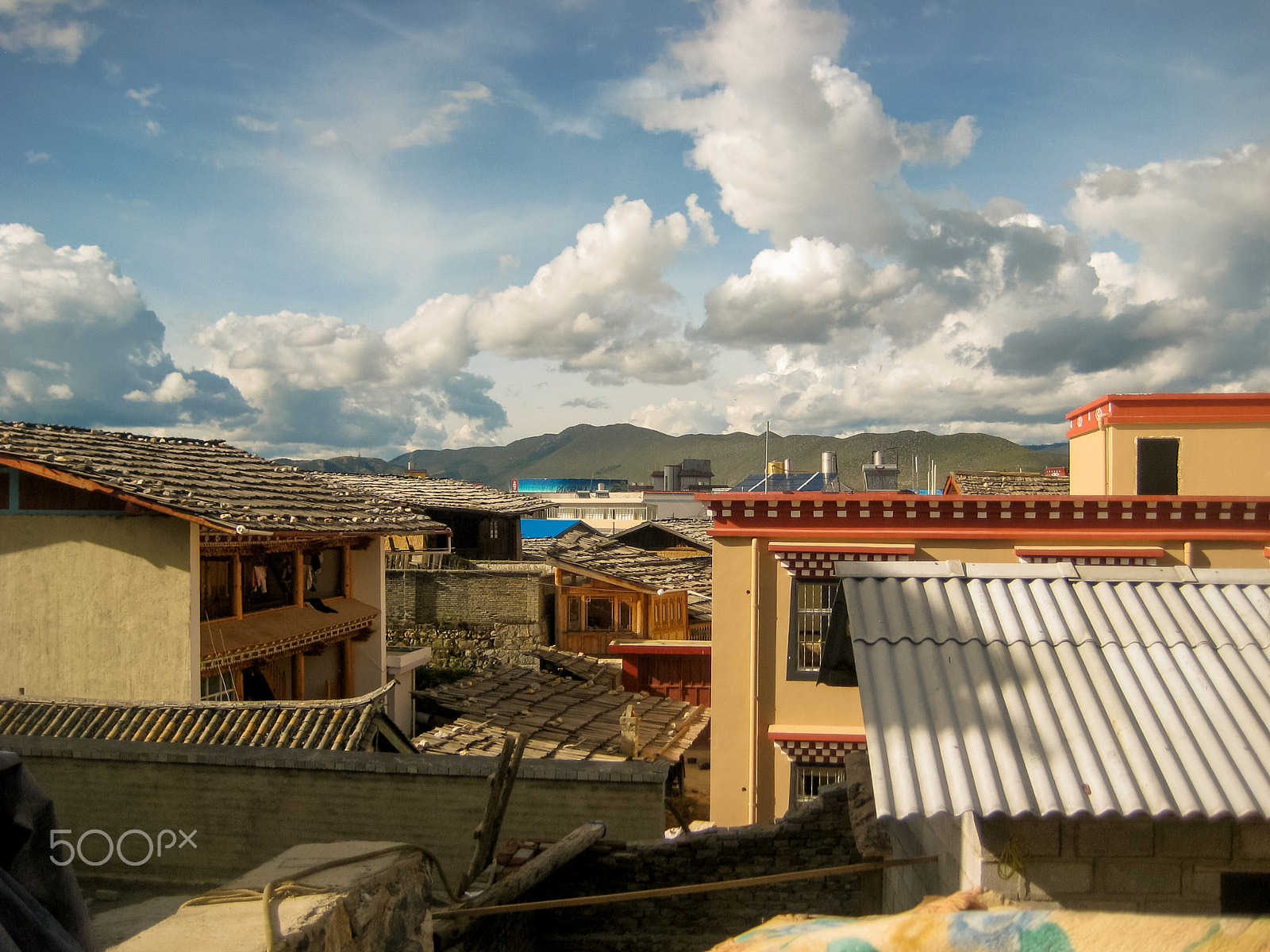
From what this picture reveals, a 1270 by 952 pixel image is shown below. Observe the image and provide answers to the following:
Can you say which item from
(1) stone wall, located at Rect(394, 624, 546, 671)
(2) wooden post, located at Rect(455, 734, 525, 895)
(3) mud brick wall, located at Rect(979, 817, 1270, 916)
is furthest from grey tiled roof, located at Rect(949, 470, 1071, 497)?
(3) mud brick wall, located at Rect(979, 817, 1270, 916)

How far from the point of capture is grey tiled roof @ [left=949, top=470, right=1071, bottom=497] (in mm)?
23609

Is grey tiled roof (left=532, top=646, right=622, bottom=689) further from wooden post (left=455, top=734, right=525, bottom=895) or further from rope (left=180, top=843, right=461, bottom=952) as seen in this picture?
rope (left=180, top=843, right=461, bottom=952)

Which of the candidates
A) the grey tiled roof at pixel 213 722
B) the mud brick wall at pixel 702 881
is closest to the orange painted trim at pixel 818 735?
the mud brick wall at pixel 702 881

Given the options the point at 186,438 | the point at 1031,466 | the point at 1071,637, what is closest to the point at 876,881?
the point at 1071,637

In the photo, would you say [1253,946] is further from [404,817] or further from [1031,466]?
[1031,466]

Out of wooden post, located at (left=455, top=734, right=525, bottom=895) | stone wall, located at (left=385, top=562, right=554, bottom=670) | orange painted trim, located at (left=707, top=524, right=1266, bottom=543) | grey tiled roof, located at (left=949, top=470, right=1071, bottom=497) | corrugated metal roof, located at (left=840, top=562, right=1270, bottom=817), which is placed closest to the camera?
corrugated metal roof, located at (left=840, top=562, right=1270, bottom=817)

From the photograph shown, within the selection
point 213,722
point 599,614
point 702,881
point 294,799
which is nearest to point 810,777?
point 702,881

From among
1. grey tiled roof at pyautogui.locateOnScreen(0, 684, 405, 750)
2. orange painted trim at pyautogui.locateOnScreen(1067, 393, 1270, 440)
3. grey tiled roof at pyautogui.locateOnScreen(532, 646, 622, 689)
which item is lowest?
grey tiled roof at pyautogui.locateOnScreen(532, 646, 622, 689)

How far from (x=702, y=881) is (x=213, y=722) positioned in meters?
6.78

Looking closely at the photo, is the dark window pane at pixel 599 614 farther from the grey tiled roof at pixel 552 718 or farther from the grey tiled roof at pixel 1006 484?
the grey tiled roof at pixel 1006 484

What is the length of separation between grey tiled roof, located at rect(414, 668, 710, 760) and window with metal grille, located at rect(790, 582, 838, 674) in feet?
11.2

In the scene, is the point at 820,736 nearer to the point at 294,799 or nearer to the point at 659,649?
the point at 294,799

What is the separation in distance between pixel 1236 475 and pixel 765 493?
10.3 metres

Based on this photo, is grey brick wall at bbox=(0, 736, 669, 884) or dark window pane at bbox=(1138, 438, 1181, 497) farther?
dark window pane at bbox=(1138, 438, 1181, 497)
